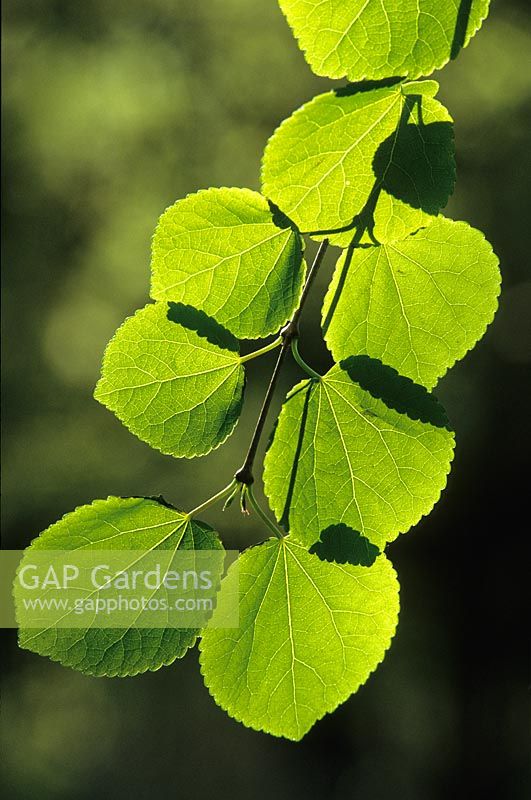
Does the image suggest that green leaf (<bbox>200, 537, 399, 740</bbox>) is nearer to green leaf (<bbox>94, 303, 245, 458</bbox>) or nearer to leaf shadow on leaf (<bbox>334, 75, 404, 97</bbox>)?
green leaf (<bbox>94, 303, 245, 458</bbox>)

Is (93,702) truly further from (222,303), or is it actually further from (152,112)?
(222,303)

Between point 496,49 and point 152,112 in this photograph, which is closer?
point 496,49

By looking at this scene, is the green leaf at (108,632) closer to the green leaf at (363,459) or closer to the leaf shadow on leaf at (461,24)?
the green leaf at (363,459)

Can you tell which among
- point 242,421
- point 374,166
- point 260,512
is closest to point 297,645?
point 260,512

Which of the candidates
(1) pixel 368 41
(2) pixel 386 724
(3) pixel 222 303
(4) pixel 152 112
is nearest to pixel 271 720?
(3) pixel 222 303

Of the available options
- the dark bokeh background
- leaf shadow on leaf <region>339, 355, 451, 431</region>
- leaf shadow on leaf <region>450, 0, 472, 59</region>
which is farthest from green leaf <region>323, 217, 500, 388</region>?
the dark bokeh background

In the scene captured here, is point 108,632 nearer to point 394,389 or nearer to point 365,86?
point 394,389

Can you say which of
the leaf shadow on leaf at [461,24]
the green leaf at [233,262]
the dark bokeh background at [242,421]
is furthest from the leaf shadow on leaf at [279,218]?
the dark bokeh background at [242,421]
